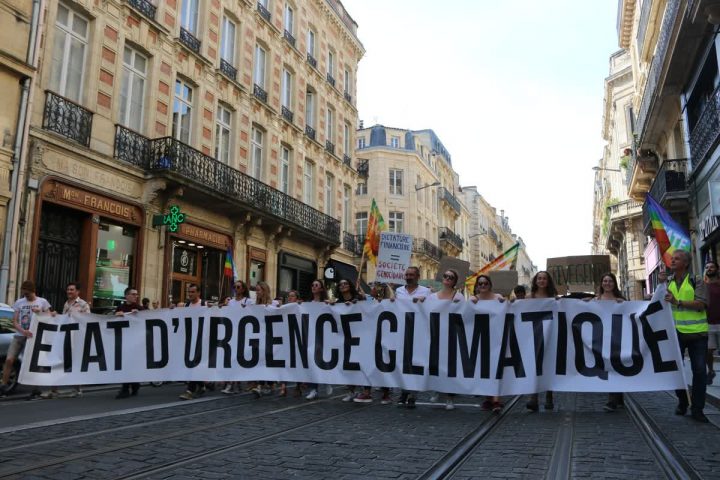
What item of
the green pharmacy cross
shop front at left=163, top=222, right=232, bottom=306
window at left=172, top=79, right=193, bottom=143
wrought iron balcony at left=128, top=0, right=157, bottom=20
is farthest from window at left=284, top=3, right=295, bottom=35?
the green pharmacy cross

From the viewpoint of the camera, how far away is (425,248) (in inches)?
1813

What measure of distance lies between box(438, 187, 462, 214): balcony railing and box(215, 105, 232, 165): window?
34.0m

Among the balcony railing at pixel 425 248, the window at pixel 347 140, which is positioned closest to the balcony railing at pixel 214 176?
the window at pixel 347 140

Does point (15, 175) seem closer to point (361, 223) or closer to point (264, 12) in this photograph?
point (264, 12)

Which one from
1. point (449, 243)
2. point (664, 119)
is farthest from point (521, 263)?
point (664, 119)

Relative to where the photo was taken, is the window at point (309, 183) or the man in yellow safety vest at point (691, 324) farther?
the window at point (309, 183)

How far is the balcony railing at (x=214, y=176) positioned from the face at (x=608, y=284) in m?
12.2

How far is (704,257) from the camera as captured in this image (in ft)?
59.4

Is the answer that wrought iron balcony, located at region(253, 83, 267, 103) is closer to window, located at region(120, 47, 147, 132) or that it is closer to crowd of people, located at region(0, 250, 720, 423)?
window, located at region(120, 47, 147, 132)

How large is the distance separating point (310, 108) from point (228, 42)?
6.62 metres

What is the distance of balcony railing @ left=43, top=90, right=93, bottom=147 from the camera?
13.8 metres

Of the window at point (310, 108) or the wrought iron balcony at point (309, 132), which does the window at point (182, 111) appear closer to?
the wrought iron balcony at point (309, 132)

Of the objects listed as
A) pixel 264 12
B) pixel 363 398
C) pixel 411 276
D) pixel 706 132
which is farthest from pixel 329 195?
pixel 363 398

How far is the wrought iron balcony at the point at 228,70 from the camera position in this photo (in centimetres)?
2070
